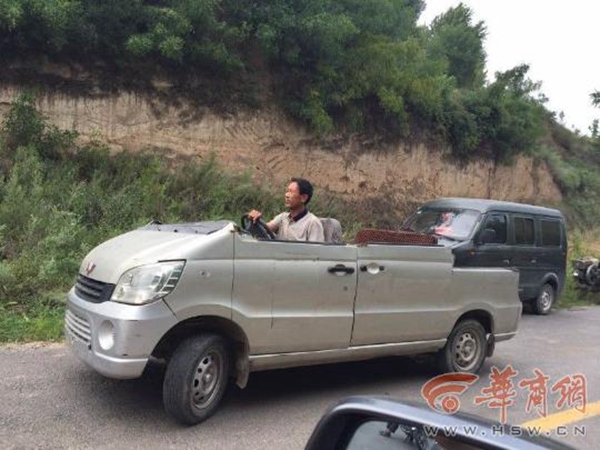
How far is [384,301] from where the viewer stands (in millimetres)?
5539

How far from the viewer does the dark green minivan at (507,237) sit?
10.4 meters

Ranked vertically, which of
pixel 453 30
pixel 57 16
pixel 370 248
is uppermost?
pixel 453 30

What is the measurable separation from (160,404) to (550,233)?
9.89 meters

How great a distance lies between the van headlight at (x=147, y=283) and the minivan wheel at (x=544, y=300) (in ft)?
32.1

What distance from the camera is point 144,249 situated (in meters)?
4.52

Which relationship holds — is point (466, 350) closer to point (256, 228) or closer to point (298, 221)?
point (298, 221)

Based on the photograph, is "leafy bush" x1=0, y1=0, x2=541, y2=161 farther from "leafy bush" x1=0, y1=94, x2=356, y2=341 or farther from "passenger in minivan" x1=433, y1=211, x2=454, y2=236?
"passenger in minivan" x1=433, y1=211, x2=454, y2=236

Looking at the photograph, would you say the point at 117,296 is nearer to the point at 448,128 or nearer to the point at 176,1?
the point at 176,1

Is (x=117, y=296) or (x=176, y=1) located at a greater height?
(x=176, y=1)

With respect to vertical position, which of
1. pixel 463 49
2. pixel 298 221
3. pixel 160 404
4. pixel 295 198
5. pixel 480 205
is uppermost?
pixel 463 49

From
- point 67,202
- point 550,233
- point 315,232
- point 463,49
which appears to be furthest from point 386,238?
point 463,49

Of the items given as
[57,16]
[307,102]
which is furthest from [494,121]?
[57,16]

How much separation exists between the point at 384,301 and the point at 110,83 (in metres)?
9.91

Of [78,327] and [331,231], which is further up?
Result: [331,231]
